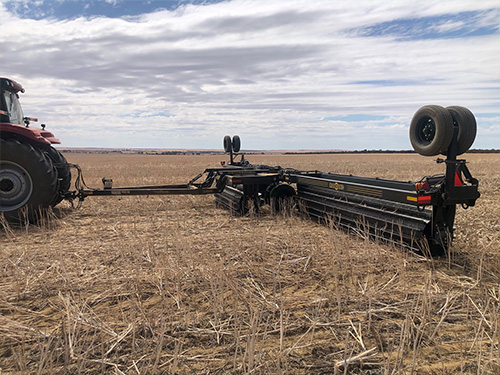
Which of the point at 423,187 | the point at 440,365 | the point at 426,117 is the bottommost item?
the point at 440,365

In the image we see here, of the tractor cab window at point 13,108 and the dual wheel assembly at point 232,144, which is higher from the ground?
the tractor cab window at point 13,108

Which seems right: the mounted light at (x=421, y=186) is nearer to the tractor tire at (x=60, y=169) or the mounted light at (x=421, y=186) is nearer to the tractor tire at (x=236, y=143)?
Result: the tractor tire at (x=60, y=169)

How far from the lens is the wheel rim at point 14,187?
633cm

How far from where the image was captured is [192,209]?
27.2 feet

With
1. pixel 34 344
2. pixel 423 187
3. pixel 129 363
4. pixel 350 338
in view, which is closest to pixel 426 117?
pixel 423 187

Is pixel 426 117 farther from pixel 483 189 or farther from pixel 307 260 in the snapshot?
pixel 483 189

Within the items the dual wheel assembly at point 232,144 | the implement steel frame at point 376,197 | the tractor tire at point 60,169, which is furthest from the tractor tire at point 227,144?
the tractor tire at point 60,169

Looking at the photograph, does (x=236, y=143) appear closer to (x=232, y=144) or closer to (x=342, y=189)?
(x=232, y=144)

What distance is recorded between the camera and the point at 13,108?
24.0ft

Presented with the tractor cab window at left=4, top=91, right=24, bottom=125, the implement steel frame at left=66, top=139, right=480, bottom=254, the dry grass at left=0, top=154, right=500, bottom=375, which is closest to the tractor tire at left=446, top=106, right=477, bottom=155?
the implement steel frame at left=66, top=139, right=480, bottom=254

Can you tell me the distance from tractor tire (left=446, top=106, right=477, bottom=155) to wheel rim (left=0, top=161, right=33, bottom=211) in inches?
254

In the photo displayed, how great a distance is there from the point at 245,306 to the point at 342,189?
11.3 ft

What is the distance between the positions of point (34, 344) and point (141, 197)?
7599mm

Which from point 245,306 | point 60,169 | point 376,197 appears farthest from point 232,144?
point 245,306
